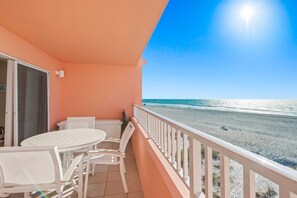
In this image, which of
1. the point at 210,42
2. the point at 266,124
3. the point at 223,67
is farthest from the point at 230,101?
the point at 210,42

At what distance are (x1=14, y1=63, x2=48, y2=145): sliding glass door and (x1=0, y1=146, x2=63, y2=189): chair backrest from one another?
1626mm

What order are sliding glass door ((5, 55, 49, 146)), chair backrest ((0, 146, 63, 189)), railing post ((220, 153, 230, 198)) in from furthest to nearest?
sliding glass door ((5, 55, 49, 146)) → chair backrest ((0, 146, 63, 189)) → railing post ((220, 153, 230, 198))

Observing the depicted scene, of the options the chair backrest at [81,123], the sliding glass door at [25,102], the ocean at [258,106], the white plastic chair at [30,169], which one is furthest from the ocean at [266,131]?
the sliding glass door at [25,102]

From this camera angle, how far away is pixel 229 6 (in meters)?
4.03

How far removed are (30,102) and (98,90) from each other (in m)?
1.86

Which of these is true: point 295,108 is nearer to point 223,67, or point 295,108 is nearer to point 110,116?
point 223,67

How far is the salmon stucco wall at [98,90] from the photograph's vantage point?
459 centimetres

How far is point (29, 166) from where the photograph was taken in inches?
52.6

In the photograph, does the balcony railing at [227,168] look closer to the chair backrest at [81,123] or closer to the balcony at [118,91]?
the balcony at [118,91]

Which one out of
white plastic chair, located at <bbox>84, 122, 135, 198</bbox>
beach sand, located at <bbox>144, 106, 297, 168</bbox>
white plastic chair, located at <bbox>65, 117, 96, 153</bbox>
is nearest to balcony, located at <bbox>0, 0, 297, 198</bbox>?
white plastic chair, located at <bbox>84, 122, 135, 198</bbox>

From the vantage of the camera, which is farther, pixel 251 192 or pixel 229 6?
pixel 229 6

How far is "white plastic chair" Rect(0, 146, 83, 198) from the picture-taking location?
127 centimetres

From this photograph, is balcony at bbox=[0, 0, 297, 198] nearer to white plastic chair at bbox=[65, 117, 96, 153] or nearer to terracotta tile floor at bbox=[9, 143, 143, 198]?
terracotta tile floor at bbox=[9, 143, 143, 198]

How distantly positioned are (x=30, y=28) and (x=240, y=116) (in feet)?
58.1
